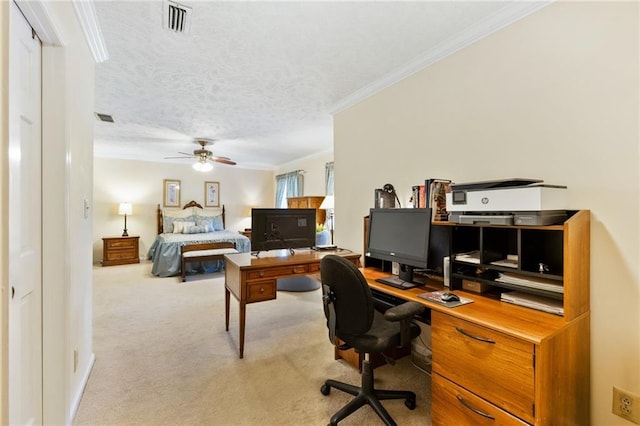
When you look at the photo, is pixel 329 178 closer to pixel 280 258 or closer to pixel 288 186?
pixel 288 186

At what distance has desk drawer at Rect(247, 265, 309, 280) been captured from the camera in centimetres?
238

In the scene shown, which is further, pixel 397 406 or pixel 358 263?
pixel 358 263

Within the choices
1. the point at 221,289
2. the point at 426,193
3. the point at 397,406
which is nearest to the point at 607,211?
the point at 426,193

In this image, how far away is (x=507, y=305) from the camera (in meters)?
1.56

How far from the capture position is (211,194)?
720cm

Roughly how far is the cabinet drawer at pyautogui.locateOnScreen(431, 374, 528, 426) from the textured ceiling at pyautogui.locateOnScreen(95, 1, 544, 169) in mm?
2155

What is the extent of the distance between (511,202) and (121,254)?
676 centimetres

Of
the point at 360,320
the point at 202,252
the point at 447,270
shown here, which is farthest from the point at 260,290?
the point at 202,252

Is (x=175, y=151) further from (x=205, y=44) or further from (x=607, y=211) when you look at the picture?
(x=607, y=211)

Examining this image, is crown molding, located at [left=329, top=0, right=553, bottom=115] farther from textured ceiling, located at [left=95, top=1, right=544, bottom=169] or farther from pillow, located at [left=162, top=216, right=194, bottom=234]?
pillow, located at [left=162, top=216, right=194, bottom=234]

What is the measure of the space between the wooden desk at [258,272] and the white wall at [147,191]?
15.8ft

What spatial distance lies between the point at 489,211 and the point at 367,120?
1751 mm

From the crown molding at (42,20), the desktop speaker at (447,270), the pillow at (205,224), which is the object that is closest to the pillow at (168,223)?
the pillow at (205,224)

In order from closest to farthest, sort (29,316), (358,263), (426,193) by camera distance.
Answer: (29,316) → (426,193) → (358,263)
